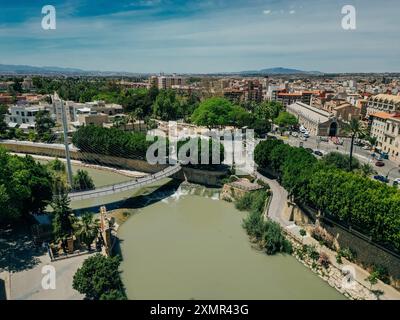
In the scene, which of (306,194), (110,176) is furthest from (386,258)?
(110,176)

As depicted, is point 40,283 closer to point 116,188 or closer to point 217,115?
point 116,188

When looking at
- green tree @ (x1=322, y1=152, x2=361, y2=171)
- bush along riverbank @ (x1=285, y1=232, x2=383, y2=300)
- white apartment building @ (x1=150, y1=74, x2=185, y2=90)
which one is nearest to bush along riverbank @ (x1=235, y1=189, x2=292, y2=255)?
bush along riverbank @ (x1=285, y1=232, x2=383, y2=300)

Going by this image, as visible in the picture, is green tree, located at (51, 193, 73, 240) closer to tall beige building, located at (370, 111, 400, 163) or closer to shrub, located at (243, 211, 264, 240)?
shrub, located at (243, 211, 264, 240)

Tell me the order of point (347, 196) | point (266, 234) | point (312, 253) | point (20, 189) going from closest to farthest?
point (347, 196) < point (312, 253) < point (20, 189) < point (266, 234)

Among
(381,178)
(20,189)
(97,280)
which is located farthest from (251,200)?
(20,189)

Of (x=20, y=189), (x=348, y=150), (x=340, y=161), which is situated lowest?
(x=348, y=150)

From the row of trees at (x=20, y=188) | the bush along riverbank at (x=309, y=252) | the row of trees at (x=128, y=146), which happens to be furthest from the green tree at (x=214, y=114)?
the row of trees at (x=20, y=188)
